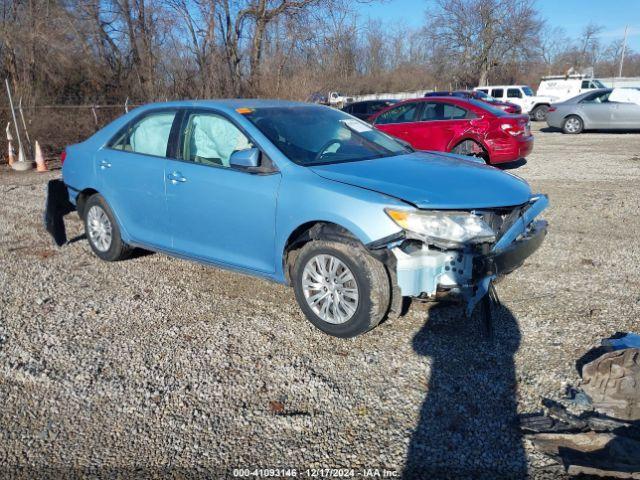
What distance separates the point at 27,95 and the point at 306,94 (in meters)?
9.92

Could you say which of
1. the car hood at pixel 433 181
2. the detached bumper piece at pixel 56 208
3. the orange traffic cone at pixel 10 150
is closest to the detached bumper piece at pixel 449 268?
the car hood at pixel 433 181

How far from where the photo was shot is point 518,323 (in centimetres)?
413

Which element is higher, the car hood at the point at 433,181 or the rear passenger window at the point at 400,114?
the rear passenger window at the point at 400,114

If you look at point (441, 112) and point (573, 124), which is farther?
point (573, 124)

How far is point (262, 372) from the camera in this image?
3.54m

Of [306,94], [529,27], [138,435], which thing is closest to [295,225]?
[138,435]

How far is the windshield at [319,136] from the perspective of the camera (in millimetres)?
4309

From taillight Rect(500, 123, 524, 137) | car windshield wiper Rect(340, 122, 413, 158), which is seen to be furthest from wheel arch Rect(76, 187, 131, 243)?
taillight Rect(500, 123, 524, 137)

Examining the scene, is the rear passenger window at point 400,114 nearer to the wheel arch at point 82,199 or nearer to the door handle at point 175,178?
the wheel arch at point 82,199

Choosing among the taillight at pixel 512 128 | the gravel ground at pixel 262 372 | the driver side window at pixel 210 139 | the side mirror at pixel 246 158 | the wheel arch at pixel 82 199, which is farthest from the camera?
the taillight at pixel 512 128

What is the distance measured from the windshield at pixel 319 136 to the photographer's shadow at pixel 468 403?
151 cm

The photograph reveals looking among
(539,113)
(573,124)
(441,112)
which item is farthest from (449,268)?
(539,113)

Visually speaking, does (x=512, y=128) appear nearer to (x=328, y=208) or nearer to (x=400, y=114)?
(x=400, y=114)

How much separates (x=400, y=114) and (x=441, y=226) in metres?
8.74
